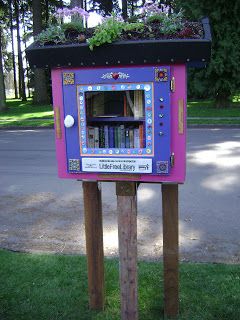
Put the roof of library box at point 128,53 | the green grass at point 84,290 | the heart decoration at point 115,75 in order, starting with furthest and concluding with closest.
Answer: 1. the green grass at point 84,290
2. the heart decoration at point 115,75
3. the roof of library box at point 128,53

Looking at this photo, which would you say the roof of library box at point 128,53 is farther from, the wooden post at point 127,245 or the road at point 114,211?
the road at point 114,211

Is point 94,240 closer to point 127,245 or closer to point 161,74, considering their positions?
point 127,245

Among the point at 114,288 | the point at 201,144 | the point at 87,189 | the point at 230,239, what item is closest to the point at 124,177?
the point at 87,189

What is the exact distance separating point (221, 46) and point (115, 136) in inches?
657

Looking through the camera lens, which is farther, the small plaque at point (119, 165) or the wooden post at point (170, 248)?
the wooden post at point (170, 248)

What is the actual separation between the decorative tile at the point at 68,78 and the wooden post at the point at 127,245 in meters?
0.74

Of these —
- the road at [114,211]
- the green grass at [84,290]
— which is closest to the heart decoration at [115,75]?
the green grass at [84,290]

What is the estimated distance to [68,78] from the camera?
2613mm

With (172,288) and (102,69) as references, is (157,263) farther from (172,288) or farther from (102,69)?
(102,69)

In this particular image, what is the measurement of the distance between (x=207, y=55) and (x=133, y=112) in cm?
57

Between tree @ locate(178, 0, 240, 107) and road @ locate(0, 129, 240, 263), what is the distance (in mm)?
10094

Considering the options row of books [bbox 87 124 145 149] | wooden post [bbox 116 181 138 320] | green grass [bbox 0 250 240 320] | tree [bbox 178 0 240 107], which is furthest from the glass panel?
tree [bbox 178 0 240 107]

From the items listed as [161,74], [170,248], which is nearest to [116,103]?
[161,74]

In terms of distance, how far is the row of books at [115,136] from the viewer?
2641 mm
